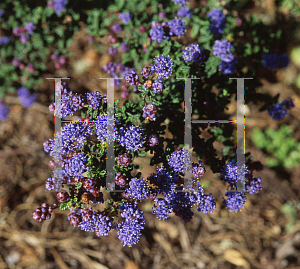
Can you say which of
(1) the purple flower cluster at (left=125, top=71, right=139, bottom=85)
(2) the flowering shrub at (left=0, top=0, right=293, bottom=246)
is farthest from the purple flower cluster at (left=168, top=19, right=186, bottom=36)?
(1) the purple flower cluster at (left=125, top=71, right=139, bottom=85)

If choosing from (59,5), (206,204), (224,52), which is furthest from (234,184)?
(59,5)

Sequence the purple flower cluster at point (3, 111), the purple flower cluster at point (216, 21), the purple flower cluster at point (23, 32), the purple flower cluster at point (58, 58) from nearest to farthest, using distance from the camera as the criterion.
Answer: the purple flower cluster at point (216, 21) → the purple flower cluster at point (23, 32) → the purple flower cluster at point (58, 58) → the purple flower cluster at point (3, 111)

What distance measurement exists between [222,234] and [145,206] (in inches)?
51.7

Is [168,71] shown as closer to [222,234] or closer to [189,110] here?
[189,110]

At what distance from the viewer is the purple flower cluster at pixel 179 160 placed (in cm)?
234

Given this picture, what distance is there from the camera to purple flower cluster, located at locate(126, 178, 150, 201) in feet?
7.29

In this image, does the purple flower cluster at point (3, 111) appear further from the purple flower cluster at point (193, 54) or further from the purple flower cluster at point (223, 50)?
the purple flower cluster at point (223, 50)

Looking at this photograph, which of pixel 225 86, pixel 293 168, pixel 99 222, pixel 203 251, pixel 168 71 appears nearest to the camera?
pixel 99 222

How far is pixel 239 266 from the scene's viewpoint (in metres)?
4.03

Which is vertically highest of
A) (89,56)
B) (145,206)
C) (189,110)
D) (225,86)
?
(89,56)

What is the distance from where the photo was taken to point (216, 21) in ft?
10.7

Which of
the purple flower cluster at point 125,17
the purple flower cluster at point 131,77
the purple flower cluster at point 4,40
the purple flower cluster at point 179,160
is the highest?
the purple flower cluster at point 125,17

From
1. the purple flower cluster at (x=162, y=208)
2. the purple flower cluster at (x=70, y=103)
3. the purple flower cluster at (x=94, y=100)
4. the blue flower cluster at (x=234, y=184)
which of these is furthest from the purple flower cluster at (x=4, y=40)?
the blue flower cluster at (x=234, y=184)

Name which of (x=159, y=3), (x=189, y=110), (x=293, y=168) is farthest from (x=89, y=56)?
(x=293, y=168)
